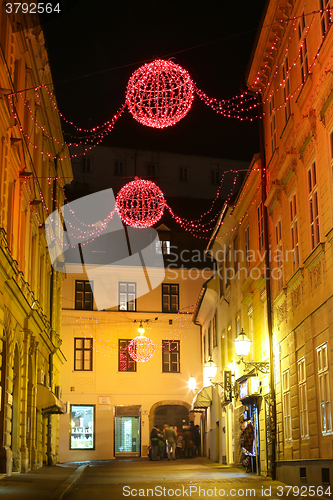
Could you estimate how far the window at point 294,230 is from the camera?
1596 centimetres

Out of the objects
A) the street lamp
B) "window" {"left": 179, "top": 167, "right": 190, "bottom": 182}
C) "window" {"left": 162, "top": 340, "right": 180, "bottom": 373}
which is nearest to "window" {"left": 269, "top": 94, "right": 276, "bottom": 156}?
the street lamp

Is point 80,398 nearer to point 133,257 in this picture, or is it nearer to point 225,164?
point 133,257

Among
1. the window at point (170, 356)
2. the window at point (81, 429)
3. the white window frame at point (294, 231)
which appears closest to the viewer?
the white window frame at point (294, 231)

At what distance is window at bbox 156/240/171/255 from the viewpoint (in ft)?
148

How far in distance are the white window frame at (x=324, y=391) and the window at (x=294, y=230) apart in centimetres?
307

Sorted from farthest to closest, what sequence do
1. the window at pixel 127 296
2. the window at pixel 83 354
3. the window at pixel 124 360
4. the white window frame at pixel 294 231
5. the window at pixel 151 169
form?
the window at pixel 151 169 < the window at pixel 127 296 < the window at pixel 124 360 < the window at pixel 83 354 < the white window frame at pixel 294 231

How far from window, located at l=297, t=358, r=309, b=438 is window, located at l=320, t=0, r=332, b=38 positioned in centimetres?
745

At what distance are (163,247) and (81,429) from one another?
46.7 feet

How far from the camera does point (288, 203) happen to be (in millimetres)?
16953

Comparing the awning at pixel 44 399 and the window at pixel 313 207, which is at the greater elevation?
the window at pixel 313 207

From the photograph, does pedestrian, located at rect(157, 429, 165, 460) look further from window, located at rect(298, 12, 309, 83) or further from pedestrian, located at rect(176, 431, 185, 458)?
window, located at rect(298, 12, 309, 83)

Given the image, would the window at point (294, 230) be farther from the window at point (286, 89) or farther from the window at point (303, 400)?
the window at point (303, 400)

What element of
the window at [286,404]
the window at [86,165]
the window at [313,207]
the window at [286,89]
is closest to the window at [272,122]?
the window at [286,89]

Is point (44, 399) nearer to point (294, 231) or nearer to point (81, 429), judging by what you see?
point (294, 231)
